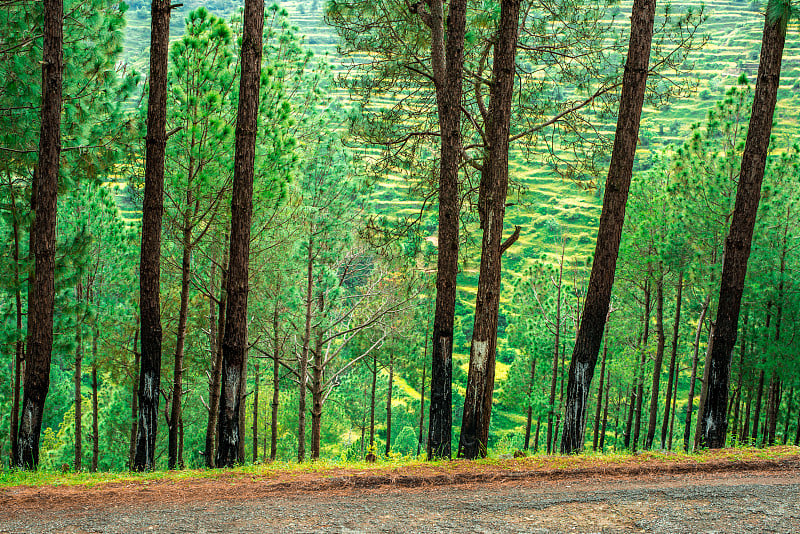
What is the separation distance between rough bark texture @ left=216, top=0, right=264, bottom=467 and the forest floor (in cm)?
130

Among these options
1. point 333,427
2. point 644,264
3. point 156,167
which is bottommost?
point 333,427

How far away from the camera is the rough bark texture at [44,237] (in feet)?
26.3

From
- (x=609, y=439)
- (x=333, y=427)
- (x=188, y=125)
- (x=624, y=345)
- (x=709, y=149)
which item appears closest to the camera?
(x=188, y=125)

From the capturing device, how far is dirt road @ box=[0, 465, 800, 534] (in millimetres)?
4480

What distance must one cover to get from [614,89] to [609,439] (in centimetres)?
3072

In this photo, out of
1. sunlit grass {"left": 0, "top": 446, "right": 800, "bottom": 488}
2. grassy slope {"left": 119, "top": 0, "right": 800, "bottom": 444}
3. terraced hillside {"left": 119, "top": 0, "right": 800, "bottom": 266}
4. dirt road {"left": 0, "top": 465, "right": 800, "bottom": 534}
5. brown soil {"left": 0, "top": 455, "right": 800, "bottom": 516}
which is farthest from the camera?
terraced hillside {"left": 119, "top": 0, "right": 800, "bottom": 266}

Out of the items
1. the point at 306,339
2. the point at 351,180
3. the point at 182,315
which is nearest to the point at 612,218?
the point at 182,315

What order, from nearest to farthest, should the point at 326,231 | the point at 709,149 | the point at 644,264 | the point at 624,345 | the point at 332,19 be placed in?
the point at 332,19, the point at 326,231, the point at 709,149, the point at 644,264, the point at 624,345

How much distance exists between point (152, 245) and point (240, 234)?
171cm

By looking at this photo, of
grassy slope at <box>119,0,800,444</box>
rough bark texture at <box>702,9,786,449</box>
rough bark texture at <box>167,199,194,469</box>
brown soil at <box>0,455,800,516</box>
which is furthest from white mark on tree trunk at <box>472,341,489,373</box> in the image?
grassy slope at <box>119,0,800,444</box>

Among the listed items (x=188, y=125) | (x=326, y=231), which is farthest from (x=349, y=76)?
(x=326, y=231)

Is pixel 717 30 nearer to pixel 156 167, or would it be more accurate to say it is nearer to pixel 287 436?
pixel 287 436

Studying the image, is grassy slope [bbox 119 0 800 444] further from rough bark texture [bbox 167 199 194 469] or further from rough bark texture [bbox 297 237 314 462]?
rough bark texture [bbox 167 199 194 469]

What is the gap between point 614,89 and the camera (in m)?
9.45
